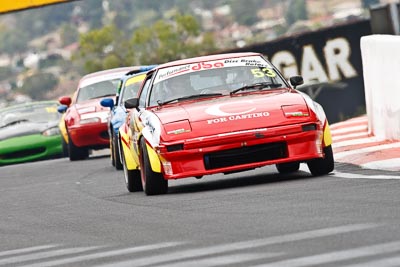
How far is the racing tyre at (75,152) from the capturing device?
2298 centimetres

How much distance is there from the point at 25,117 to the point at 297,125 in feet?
47.0

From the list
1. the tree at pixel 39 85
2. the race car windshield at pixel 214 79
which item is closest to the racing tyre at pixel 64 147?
Result: the race car windshield at pixel 214 79

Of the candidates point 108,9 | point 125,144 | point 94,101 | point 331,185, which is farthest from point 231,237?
point 108,9

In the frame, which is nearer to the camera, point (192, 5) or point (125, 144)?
point (125, 144)

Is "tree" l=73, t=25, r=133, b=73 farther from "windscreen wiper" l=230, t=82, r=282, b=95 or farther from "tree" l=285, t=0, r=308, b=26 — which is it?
"windscreen wiper" l=230, t=82, r=282, b=95

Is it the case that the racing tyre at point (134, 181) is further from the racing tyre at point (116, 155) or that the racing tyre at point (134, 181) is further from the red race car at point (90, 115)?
the red race car at point (90, 115)

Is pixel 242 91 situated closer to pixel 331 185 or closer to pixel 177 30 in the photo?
pixel 331 185

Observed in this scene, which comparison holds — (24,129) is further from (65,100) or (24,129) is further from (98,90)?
(98,90)

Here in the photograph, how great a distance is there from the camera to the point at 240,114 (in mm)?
12180

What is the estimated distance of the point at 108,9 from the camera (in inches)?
7421

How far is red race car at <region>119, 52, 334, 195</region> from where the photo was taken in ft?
39.5

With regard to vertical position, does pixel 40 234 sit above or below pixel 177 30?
above

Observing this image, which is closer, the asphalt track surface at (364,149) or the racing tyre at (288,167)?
the asphalt track surface at (364,149)

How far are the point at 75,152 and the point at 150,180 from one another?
35.2ft
